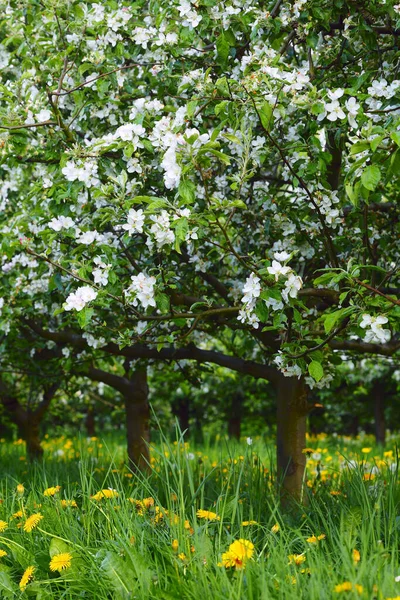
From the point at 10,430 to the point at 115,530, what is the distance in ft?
39.5

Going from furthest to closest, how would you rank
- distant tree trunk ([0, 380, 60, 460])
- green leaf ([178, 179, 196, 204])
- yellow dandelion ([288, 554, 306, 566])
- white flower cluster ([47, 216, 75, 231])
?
distant tree trunk ([0, 380, 60, 460]), white flower cluster ([47, 216, 75, 231]), green leaf ([178, 179, 196, 204]), yellow dandelion ([288, 554, 306, 566])

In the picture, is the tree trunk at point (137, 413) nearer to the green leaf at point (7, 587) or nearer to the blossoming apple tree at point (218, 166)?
the blossoming apple tree at point (218, 166)

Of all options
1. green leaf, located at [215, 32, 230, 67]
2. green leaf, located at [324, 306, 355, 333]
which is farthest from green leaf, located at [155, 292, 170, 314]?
green leaf, located at [215, 32, 230, 67]

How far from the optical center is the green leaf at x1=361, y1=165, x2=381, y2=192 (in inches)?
98.2

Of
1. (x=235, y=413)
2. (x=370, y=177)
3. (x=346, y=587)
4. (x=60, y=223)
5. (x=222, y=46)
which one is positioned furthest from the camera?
(x=235, y=413)

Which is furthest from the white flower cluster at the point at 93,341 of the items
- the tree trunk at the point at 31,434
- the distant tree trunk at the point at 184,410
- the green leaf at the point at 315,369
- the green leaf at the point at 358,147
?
the distant tree trunk at the point at 184,410

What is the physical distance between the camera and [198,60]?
3.82m

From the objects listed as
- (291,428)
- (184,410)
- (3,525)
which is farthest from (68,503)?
(184,410)

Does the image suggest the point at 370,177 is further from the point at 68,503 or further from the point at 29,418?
the point at 29,418

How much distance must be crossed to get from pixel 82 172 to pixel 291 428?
2.27m

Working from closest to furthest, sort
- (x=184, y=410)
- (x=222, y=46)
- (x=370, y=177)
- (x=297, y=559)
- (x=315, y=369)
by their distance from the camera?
1. (x=370, y=177)
2. (x=297, y=559)
3. (x=315, y=369)
4. (x=222, y=46)
5. (x=184, y=410)

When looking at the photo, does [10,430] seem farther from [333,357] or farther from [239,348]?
[333,357]

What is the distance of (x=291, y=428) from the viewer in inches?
184

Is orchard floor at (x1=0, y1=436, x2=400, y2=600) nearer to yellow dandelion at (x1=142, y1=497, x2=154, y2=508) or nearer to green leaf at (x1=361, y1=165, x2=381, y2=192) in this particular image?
yellow dandelion at (x1=142, y1=497, x2=154, y2=508)
